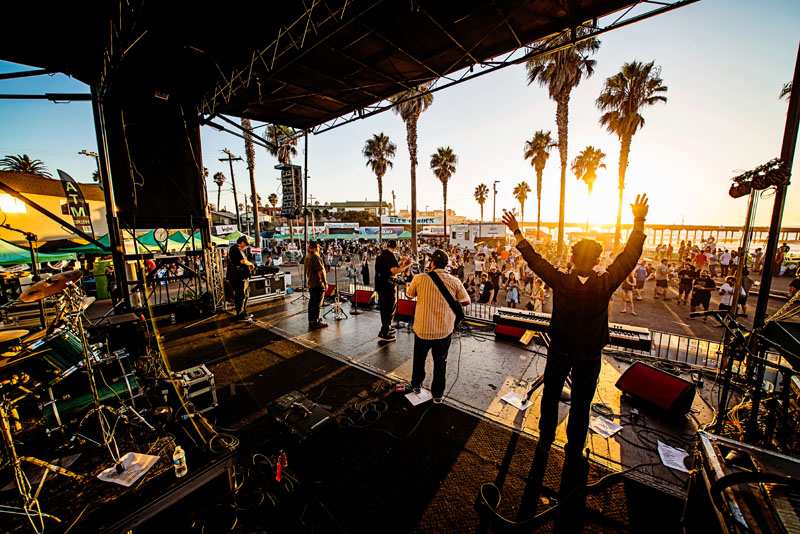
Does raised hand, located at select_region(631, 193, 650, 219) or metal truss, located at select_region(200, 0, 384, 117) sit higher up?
metal truss, located at select_region(200, 0, 384, 117)

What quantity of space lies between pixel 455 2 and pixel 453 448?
6.75m

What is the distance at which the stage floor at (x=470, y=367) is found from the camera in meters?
3.37

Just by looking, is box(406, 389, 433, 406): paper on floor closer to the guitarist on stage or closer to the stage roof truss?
the guitarist on stage

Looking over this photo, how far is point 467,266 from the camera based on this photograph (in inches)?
957

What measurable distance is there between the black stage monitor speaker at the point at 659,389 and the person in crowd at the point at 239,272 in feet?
29.7

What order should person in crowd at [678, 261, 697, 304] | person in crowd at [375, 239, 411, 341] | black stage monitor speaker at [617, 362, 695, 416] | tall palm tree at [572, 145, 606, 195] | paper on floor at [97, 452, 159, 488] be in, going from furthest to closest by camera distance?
tall palm tree at [572, 145, 606, 195] → person in crowd at [678, 261, 697, 304] → person in crowd at [375, 239, 411, 341] → black stage monitor speaker at [617, 362, 695, 416] → paper on floor at [97, 452, 159, 488]

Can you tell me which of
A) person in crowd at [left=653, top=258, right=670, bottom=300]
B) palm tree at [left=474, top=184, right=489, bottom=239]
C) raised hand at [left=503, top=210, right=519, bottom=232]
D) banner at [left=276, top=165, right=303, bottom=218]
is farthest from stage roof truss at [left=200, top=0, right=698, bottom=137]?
palm tree at [left=474, top=184, right=489, bottom=239]

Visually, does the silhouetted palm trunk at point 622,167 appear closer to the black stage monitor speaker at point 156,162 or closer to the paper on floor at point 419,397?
the paper on floor at point 419,397

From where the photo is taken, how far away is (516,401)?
4.17 meters

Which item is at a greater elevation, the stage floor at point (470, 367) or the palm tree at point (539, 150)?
the palm tree at point (539, 150)

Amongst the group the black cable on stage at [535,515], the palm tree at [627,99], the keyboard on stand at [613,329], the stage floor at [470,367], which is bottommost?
the stage floor at [470,367]

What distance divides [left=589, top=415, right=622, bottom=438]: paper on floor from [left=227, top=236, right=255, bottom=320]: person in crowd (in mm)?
8565

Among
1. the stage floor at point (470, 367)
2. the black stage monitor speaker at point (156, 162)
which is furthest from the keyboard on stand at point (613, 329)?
the black stage monitor speaker at point (156, 162)

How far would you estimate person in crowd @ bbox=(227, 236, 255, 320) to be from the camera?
819cm
